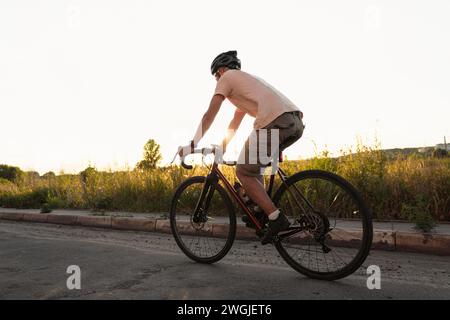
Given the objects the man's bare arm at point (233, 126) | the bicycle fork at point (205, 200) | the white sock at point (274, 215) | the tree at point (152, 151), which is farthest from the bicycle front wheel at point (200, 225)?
the tree at point (152, 151)

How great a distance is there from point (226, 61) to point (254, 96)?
511 millimetres

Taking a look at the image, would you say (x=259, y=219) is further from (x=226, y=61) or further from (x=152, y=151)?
(x=152, y=151)

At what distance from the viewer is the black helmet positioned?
4.07 metres

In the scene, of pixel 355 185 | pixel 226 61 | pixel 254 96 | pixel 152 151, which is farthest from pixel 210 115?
pixel 152 151

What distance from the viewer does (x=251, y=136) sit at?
3842mm

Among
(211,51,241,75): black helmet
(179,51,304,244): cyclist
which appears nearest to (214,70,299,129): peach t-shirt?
(179,51,304,244): cyclist

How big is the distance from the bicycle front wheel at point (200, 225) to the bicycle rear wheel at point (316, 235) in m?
0.67

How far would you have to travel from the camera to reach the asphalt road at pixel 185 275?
3.20 m

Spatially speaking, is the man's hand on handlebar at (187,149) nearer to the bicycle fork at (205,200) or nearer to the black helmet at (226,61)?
the bicycle fork at (205,200)

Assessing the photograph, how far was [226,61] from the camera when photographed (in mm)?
4066

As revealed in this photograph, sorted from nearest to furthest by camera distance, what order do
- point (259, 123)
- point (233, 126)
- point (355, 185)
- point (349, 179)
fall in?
point (259, 123) → point (233, 126) → point (355, 185) → point (349, 179)
